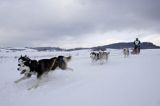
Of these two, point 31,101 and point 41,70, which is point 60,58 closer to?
point 41,70

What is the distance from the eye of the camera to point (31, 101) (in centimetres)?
595

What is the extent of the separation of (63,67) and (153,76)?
3.61 meters

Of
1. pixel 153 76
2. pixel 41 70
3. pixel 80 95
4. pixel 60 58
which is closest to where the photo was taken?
pixel 80 95

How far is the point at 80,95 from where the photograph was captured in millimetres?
5695

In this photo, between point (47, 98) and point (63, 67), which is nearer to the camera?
point (47, 98)

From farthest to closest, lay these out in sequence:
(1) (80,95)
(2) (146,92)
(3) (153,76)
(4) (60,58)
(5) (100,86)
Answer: (4) (60,58) < (3) (153,76) < (5) (100,86) < (1) (80,95) < (2) (146,92)

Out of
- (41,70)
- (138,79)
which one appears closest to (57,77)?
(41,70)

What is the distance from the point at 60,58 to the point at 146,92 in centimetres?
417

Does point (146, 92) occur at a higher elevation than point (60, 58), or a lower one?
lower

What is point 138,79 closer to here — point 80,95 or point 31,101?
point 80,95

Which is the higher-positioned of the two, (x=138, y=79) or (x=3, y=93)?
(x=138, y=79)

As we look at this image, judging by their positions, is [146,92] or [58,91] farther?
[58,91]

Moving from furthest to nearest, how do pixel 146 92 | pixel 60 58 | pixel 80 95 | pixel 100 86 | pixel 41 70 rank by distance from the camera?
pixel 60 58
pixel 41 70
pixel 100 86
pixel 80 95
pixel 146 92

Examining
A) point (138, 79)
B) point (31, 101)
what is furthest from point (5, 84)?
point (138, 79)
